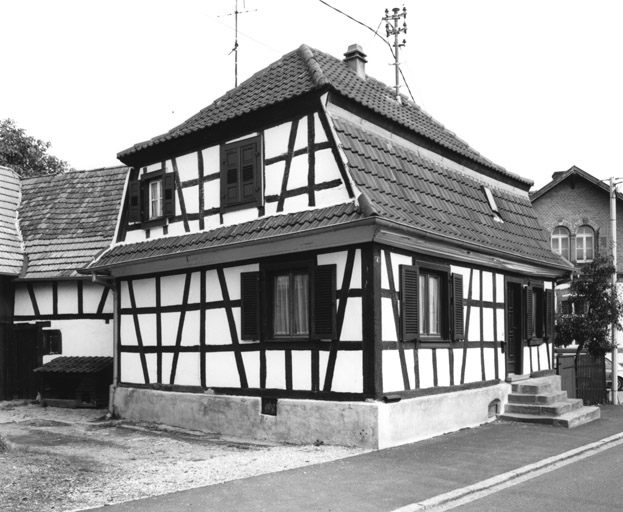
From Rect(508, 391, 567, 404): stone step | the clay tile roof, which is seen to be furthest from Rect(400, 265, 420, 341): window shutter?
the clay tile roof

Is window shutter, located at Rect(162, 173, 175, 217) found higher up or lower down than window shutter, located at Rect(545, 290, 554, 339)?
higher up

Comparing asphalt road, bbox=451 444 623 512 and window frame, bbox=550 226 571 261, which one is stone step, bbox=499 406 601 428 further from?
window frame, bbox=550 226 571 261

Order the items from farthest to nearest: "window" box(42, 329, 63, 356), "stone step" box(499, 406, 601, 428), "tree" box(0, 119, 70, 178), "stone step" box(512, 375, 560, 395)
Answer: "tree" box(0, 119, 70, 178)
"window" box(42, 329, 63, 356)
"stone step" box(512, 375, 560, 395)
"stone step" box(499, 406, 601, 428)

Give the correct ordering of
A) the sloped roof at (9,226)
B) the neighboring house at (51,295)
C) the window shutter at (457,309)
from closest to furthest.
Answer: the window shutter at (457,309) < the neighboring house at (51,295) < the sloped roof at (9,226)

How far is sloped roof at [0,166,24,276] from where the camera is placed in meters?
19.8

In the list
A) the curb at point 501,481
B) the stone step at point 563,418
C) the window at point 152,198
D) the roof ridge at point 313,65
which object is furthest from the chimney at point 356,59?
the curb at point 501,481

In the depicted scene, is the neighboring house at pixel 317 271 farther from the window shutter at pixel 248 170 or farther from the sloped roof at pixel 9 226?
the sloped roof at pixel 9 226

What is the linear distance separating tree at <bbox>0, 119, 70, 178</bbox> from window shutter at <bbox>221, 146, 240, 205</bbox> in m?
23.6

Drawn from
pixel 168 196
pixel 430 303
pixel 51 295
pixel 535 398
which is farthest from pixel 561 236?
pixel 168 196

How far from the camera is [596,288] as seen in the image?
20.3 meters

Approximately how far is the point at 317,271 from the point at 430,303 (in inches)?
96.0

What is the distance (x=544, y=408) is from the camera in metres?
14.4

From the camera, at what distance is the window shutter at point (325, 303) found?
11.9 meters

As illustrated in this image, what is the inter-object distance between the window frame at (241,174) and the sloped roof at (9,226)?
8.57 metres
